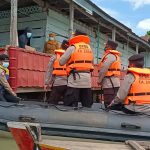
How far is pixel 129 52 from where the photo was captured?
995 inches

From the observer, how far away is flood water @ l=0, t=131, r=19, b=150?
279 inches

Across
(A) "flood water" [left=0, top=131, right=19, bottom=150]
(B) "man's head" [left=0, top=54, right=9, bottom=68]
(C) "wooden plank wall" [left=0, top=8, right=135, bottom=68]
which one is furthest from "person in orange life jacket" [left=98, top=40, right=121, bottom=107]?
(C) "wooden plank wall" [left=0, top=8, right=135, bottom=68]

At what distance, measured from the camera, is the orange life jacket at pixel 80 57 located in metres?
7.54

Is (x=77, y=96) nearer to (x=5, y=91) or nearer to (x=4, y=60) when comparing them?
(x=5, y=91)

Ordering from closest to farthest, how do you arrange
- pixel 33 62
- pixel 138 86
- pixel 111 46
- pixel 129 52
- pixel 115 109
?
1. pixel 138 86
2. pixel 115 109
3. pixel 111 46
4. pixel 33 62
5. pixel 129 52

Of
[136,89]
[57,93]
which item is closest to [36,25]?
[57,93]

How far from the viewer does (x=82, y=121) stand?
6918mm

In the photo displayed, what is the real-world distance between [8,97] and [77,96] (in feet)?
4.42

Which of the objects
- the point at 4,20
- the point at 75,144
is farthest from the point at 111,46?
the point at 4,20

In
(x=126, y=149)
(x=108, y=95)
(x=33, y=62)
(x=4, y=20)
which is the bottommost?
(x=126, y=149)

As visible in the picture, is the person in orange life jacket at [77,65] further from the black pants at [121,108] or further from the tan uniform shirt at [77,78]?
the black pants at [121,108]

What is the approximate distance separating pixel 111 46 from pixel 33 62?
2883 millimetres

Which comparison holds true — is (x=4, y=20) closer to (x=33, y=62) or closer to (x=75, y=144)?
(x=33, y=62)

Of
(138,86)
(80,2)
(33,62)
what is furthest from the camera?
(80,2)
